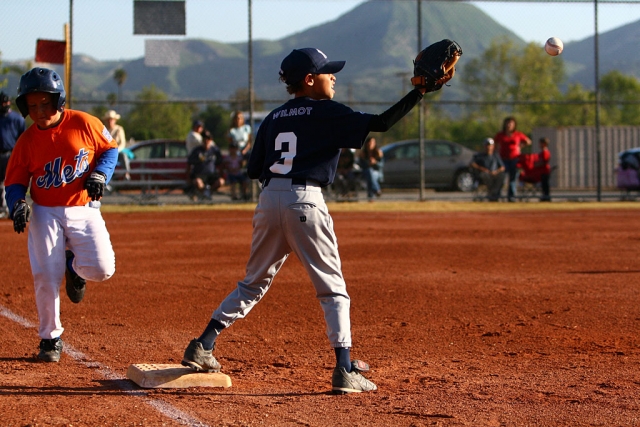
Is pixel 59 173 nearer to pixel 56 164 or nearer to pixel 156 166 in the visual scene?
pixel 56 164

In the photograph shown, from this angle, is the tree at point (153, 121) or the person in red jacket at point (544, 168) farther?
the tree at point (153, 121)

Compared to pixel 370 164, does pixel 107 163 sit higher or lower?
lower

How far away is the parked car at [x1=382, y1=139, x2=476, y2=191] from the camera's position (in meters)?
24.3

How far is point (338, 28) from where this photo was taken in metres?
161

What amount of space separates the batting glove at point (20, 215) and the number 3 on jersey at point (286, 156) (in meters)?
1.76

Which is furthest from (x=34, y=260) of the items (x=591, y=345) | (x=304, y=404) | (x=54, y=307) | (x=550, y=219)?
(x=550, y=219)

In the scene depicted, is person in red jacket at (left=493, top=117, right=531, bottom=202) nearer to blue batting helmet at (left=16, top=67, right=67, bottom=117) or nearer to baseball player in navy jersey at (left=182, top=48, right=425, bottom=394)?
blue batting helmet at (left=16, top=67, right=67, bottom=117)

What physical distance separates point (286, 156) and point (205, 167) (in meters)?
14.0

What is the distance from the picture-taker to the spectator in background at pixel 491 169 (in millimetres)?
19812

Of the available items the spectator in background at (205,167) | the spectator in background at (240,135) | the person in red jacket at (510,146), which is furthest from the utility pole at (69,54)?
the person in red jacket at (510,146)

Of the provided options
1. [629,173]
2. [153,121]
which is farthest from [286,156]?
[153,121]

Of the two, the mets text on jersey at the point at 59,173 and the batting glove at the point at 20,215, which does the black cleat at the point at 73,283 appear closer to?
the batting glove at the point at 20,215

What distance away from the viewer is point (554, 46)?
7691 mm

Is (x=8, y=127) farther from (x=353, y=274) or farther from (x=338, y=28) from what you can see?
(x=338, y=28)
